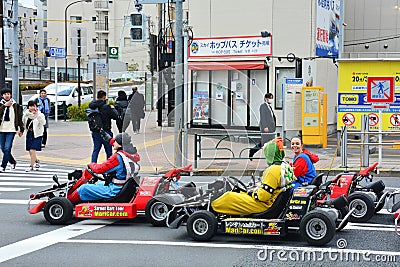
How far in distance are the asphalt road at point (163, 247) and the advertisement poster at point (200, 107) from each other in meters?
10.4

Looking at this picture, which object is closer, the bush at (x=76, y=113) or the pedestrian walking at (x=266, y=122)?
the pedestrian walking at (x=266, y=122)

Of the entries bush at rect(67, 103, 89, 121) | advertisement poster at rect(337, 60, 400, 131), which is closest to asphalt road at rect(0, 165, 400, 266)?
advertisement poster at rect(337, 60, 400, 131)

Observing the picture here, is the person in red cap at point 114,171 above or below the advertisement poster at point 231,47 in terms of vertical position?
below

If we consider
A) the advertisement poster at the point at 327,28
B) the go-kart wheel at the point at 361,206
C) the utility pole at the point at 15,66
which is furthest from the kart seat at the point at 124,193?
the advertisement poster at the point at 327,28

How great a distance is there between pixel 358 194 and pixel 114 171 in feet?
12.4

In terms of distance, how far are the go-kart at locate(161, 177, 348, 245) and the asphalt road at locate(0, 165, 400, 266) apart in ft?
0.56

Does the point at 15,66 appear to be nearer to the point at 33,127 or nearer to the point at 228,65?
the point at 228,65

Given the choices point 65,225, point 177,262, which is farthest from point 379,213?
point 65,225

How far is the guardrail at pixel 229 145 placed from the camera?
16.1 m

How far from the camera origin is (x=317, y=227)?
26.6 feet

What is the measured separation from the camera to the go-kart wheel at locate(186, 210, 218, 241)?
27.4 feet

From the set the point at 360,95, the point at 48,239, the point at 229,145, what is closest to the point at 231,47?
the point at 360,95

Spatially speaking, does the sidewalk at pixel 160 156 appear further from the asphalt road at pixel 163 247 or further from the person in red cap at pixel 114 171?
the asphalt road at pixel 163 247

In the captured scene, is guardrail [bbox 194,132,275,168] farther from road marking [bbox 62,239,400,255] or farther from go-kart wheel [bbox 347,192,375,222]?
road marking [bbox 62,239,400,255]
